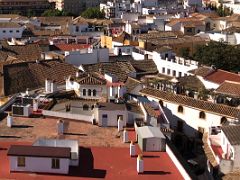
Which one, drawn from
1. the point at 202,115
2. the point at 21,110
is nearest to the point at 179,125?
the point at 202,115

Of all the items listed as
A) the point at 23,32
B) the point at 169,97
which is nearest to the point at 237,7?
the point at 23,32

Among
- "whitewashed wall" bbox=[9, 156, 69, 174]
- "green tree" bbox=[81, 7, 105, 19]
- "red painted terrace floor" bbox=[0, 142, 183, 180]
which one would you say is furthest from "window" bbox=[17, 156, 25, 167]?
"green tree" bbox=[81, 7, 105, 19]

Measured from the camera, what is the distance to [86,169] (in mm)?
16625

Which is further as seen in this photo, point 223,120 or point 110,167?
point 223,120

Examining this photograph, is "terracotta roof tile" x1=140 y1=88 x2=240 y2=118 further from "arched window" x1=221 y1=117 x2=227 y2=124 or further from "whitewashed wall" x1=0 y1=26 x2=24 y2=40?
"whitewashed wall" x1=0 y1=26 x2=24 y2=40

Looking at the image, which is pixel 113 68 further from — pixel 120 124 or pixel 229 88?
pixel 120 124

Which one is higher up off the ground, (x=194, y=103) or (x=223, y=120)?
(x=194, y=103)

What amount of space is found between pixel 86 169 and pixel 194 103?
40.6ft

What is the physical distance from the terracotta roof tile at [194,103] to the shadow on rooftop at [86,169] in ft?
34.0

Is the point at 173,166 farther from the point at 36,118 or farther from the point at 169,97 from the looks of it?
the point at 169,97

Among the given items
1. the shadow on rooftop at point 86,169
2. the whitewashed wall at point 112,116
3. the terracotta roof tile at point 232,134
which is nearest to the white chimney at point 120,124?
the whitewashed wall at point 112,116

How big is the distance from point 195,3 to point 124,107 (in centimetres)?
7910

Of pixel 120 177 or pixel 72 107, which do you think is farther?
pixel 72 107

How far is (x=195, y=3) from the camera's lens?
98.4 m
